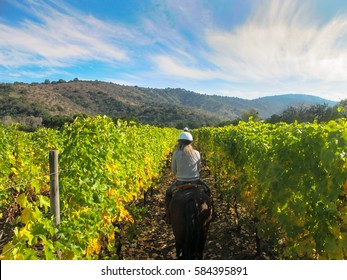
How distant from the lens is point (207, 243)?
6.77 m

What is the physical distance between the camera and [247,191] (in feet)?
22.2

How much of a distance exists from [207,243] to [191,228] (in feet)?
6.70

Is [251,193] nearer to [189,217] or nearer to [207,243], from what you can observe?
[207,243]

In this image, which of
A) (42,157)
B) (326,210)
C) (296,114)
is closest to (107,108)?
(296,114)

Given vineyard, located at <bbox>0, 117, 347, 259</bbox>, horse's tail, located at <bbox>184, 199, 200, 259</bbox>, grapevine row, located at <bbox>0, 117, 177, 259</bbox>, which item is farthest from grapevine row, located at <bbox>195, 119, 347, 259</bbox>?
grapevine row, located at <bbox>0, 117, 177, 259</bbox>

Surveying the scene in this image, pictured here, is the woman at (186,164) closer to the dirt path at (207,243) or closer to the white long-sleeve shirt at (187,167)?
the white long-sleeve shirt at (187,167)

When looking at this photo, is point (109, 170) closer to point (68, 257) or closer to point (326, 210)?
point (68, 257)

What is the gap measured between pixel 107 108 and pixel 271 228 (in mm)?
111124

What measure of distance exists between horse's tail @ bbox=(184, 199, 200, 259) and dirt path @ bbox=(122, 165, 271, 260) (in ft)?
3.93

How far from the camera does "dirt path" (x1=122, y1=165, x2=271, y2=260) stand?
243 inches

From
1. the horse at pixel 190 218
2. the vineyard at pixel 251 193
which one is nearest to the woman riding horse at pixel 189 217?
the horse at pixel 190 218

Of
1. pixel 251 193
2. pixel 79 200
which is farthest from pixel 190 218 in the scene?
pixel 251 193

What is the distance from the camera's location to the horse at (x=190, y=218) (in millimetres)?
4957

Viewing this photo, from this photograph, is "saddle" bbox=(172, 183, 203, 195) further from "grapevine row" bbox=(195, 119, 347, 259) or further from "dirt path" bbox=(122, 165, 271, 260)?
"dirt path" bbox=(122, 165, 271, 260)
